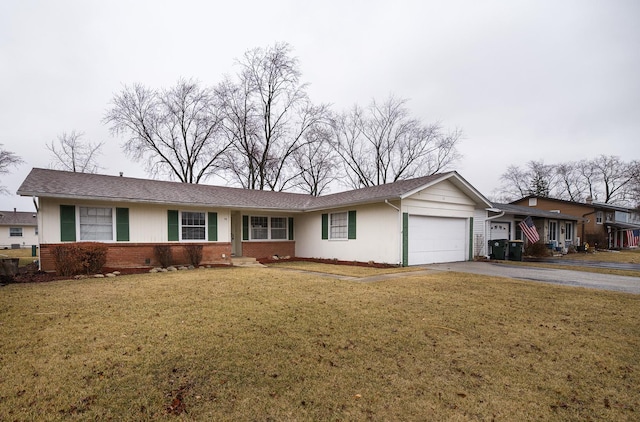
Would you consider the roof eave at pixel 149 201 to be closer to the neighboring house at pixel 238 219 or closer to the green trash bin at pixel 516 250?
the neighboring house at pixel 238 219

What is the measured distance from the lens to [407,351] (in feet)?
13.2

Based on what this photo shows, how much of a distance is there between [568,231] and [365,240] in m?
21.4

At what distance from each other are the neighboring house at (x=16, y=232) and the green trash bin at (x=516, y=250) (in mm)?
51927

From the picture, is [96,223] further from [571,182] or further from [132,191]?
[571,182]

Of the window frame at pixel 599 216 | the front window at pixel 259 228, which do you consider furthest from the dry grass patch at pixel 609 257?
the front window at pixel 259 228

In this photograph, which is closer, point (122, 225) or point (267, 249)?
point (122, 225)

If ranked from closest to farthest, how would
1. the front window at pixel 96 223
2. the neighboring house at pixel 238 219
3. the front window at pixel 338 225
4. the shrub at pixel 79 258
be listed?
1. the shrub at pixel 79 258
2. the neighboring house at pixel 238 219
3. the front window at pixel 96 223
4. the front window at pixel 338 225

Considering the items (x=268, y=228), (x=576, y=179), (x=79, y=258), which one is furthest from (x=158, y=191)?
(x=576, y=179)

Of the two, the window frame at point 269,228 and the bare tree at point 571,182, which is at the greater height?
the bare tree at point 571,182

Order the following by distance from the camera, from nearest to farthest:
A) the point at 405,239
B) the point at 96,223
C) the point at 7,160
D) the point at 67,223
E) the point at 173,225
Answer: the point at 67,223 < the point at 96,223 < the point at 405,239 < the point at 173,225 < the point at 7,160

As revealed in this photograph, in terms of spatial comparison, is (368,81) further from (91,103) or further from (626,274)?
(91,103)

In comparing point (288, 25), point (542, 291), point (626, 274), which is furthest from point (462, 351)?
point (288, 25)

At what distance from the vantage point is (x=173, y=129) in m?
28.3

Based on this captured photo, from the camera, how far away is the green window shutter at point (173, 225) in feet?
44.3
